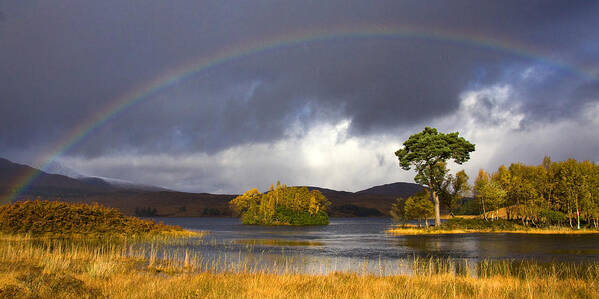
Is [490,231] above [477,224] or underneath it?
underneath

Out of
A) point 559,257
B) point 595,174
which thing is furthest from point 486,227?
point 559,257

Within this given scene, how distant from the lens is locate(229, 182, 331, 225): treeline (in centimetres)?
14062

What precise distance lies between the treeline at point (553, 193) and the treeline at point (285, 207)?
67.9 meters

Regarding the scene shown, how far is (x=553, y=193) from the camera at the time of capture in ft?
255

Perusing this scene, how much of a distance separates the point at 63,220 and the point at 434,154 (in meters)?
62.8

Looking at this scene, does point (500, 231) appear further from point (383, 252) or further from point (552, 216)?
point (383, 252)

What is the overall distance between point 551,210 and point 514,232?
1411 centimetres

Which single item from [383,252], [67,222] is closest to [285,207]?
[67,222]

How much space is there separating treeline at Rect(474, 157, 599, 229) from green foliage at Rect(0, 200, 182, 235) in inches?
2643

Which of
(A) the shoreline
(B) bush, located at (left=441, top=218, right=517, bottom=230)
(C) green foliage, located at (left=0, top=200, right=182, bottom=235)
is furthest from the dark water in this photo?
(B) bush, located at (left=441, top=218, right=517, bottom=230)

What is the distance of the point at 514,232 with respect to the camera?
67.7m

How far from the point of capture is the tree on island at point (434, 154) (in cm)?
7356

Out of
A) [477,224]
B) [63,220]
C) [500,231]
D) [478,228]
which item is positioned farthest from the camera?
[477,224]

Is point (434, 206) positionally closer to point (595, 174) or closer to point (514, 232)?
point (514, 232)
